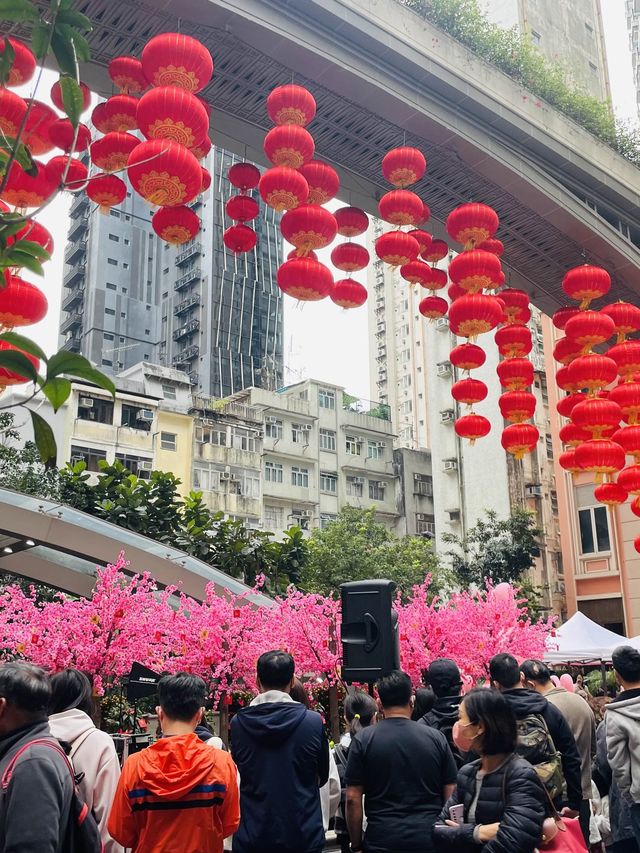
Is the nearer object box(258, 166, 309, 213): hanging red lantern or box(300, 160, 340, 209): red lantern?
box(258, 166, 309, 213): hanging red lantern

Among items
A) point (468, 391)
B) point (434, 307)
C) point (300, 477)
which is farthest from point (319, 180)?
point (300, 477)

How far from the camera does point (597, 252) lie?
10.9 meters

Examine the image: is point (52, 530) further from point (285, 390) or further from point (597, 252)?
point (285, 390)

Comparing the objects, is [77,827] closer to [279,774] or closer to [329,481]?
[279,774]

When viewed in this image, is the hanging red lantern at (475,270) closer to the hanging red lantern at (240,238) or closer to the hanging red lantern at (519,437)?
the hanging red lantern at (240,238)

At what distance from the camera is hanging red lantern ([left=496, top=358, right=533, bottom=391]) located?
9.63 m

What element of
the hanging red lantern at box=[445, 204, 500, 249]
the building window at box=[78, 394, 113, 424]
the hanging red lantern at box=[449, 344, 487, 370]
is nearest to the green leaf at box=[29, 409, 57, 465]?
the hanging red lantern at box=[445, 204, 500, 249]

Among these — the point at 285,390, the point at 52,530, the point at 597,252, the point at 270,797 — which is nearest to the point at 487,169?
the point at 597,252

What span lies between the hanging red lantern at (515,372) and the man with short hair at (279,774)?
6624 millimetres

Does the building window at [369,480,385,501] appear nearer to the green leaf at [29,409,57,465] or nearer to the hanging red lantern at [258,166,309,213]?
the hanging red lantern at [258,166,309,213]

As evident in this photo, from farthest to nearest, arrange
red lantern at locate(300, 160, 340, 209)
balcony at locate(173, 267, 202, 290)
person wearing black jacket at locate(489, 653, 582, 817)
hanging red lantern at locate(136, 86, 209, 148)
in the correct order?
balcony at locate(173, 267, 202, 290) < red lantern at locate(300, 160, 340, 209) < hanging red lantern at locate(136, 86, 209, 148) < person wearing black jacket at locate(489, 653, 582, 817)

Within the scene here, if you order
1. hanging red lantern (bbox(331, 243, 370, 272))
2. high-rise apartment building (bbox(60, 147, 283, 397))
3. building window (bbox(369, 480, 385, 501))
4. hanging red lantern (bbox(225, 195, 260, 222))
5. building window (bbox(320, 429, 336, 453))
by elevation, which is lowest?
hanging red lantern (bbox(331, 243, 370, 272))

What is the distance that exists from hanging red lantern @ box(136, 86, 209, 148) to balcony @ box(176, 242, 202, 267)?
47.5 m

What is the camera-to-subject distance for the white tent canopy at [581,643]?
13.2 meters
